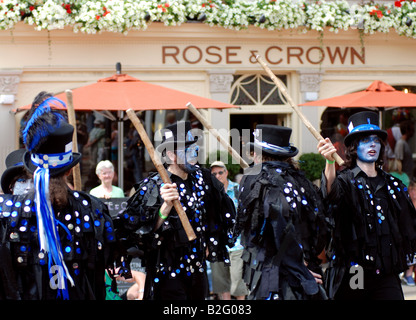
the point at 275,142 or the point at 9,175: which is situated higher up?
the point at 275,142

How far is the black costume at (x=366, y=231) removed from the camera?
5.66 m

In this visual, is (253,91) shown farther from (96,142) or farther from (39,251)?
(39,251)

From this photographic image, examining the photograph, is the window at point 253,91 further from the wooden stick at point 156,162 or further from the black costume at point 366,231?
the wooden stick at point 156,162

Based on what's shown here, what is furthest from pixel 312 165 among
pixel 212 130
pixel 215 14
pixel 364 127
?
pixel 212 130

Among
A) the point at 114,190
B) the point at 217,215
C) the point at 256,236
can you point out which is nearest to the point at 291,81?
the point at 114,190

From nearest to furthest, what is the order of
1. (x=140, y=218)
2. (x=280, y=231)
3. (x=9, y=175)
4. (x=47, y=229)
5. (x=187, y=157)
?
(x=47, y=229) → (x=280, y=231) → (x=9, y=175) → (x=140, y=218) → (x=187, y=157)

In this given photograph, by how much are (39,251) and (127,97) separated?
14.6 ft

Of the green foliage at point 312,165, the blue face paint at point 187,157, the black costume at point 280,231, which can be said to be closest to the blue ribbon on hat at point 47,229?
the black costume at point 280,231

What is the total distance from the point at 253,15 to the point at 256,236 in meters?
7.18

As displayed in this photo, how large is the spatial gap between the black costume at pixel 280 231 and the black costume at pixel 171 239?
52cm

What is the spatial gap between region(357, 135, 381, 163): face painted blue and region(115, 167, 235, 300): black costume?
1259 millimetres

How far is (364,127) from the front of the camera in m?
5.94
